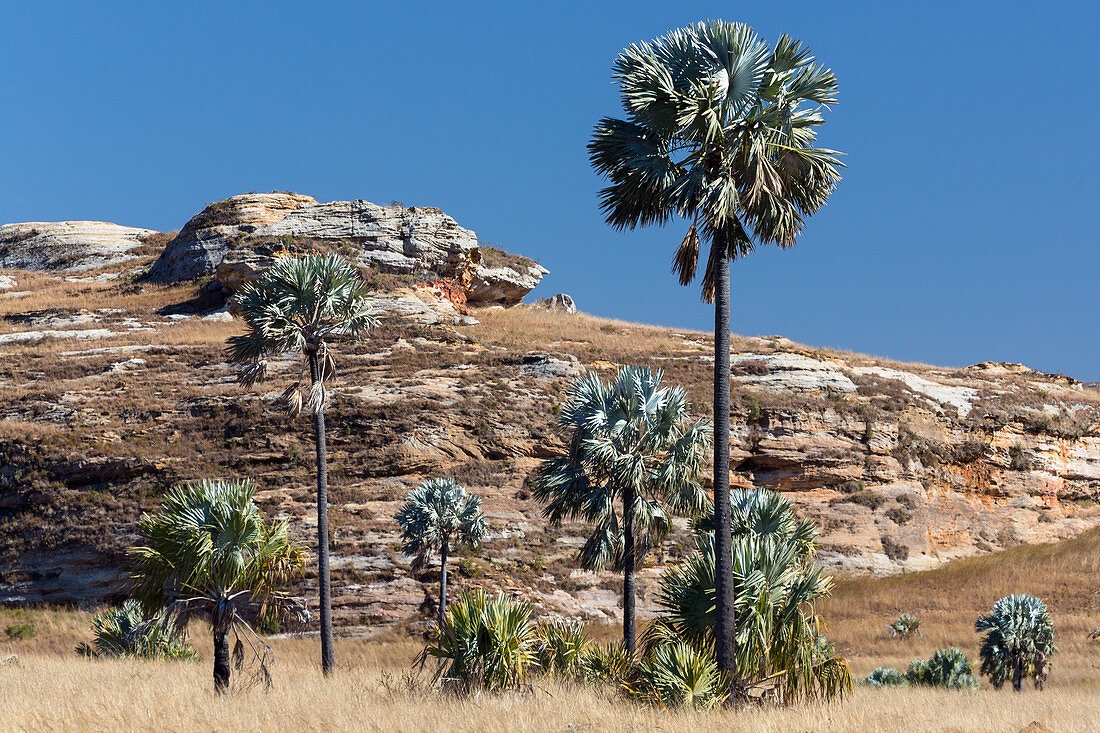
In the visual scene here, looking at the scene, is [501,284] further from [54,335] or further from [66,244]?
[66,244]

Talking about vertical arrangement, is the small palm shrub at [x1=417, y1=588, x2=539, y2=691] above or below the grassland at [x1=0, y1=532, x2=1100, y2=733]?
above

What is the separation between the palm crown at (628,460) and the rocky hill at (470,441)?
14.3 metres

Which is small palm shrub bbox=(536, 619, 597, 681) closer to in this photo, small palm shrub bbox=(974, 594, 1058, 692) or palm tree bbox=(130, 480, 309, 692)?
palm tree bbox=(130, 480, 309, 692)

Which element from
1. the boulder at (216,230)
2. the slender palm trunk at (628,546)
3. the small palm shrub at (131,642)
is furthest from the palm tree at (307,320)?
the boulder at (216,230)

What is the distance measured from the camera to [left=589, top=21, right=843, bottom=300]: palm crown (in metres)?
14.5

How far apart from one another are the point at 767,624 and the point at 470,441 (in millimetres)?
32220

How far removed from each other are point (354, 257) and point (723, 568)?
6418 centimetres

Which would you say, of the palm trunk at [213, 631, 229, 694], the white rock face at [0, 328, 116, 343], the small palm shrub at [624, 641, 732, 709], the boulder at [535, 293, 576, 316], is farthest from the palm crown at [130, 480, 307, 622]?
the boulder at [535, 293, 576, 316]

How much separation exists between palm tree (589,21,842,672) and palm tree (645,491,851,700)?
3.66ft

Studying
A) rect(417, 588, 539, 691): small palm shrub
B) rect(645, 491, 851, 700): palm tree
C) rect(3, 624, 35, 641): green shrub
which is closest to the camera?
rect(645, 491, 851, 700): palm tree

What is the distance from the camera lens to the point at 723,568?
43.7ft

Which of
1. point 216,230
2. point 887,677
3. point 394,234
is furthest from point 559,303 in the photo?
point 887,677

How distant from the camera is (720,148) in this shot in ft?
48.9

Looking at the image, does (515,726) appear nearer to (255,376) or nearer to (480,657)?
(480,657)
